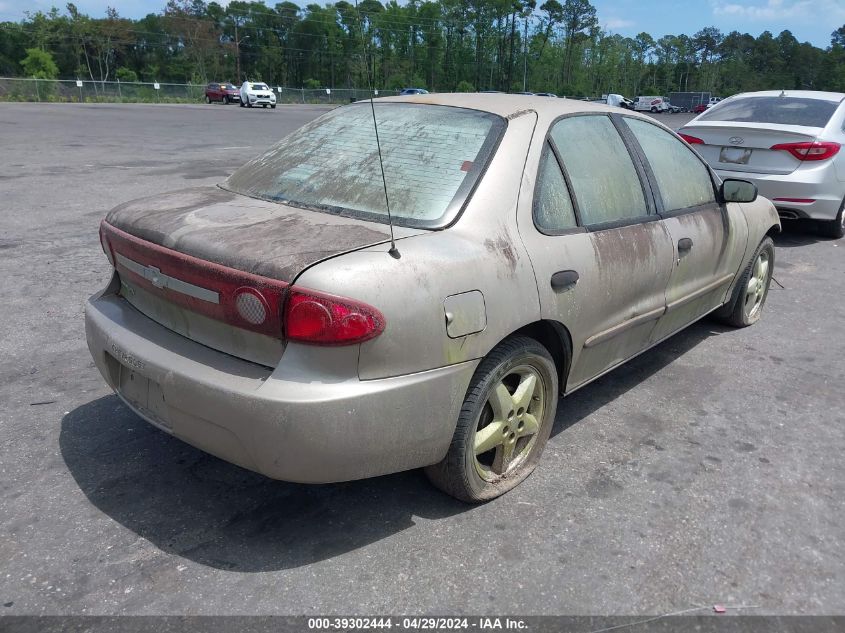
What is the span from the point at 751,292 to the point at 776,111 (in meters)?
3.98

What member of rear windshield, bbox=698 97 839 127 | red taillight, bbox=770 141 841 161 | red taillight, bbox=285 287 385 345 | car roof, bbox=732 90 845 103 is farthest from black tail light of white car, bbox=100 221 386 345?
car roof, bbox=732 90 845 103

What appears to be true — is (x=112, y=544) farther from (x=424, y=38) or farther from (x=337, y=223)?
(x=424, y=38)

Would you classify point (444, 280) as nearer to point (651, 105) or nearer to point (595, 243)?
point (595, 243)

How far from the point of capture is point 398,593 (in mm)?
2426

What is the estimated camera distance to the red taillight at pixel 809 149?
24.2 ft

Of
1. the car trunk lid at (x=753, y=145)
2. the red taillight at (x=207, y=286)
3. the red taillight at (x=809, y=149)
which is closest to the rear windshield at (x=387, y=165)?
the red taillight at (x=207, y=286)

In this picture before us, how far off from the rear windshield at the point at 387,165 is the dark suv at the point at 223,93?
176 feet

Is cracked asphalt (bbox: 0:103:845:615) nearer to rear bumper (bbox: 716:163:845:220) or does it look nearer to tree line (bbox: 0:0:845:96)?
rear bumper (bbox: 716:163:845:220)

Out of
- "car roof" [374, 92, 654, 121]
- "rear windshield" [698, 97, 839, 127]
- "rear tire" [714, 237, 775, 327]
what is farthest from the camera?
"rear windshield" [698, 97, 839, 127]

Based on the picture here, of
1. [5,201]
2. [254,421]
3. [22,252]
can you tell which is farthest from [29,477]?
[5,201]

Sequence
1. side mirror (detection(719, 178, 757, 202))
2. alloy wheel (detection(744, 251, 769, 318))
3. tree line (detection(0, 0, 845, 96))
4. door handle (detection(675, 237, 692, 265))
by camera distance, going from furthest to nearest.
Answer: tree line (detection(0, 0, 845, 96)) < alloy wheel (detection(744, 251, 769, 318)) < side mirror (detection(719, 178, 757, 202)) < door handle (detection(675, 237, 692, 265))

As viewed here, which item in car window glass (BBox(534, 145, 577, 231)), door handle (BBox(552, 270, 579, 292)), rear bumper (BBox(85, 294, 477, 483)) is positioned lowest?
rear bumper (BBox(85, 294, 477, 483))

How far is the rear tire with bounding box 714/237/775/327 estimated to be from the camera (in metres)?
5.05

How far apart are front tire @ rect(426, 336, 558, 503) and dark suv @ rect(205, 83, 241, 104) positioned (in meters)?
54.5
